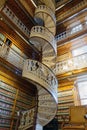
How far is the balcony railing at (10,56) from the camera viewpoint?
4620 millimetres

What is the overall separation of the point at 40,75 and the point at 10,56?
2.08 m

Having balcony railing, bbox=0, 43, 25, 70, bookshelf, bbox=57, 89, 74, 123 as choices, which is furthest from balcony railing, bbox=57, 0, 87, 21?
bookshelf, bbox=57, 89, 74, 123

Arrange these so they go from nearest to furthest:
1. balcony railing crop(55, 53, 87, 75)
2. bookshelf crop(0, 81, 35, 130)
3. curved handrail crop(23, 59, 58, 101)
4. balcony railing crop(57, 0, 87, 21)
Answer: curved handrail crop(23, 59, 58, 101), bookshelf crop(0, 81, 35, 130), balcony railing crop(55, 53, 87, 75), balcony railing crop(57, 0, 87, 21)

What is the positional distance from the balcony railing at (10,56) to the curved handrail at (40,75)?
1364mm

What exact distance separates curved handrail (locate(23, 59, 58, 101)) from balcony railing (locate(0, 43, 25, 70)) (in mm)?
1364

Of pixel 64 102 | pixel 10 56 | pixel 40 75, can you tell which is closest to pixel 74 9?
pixel 10 56

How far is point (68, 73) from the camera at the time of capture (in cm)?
505

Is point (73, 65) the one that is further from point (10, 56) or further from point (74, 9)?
point (74, 9)

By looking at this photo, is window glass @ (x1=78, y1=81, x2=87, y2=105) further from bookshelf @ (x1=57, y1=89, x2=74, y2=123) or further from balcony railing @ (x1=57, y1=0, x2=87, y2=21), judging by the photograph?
balcony railing @ (x1=57, y1=0, x2=87, y2=21)

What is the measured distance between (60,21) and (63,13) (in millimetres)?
781

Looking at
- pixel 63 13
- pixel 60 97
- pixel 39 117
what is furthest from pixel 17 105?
pixel 63 13

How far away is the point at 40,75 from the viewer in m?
3.47

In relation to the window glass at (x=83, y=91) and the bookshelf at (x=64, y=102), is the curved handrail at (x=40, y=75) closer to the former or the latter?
the bookshelf at (x=64, y=102)

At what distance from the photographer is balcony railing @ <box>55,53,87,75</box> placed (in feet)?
16.3
